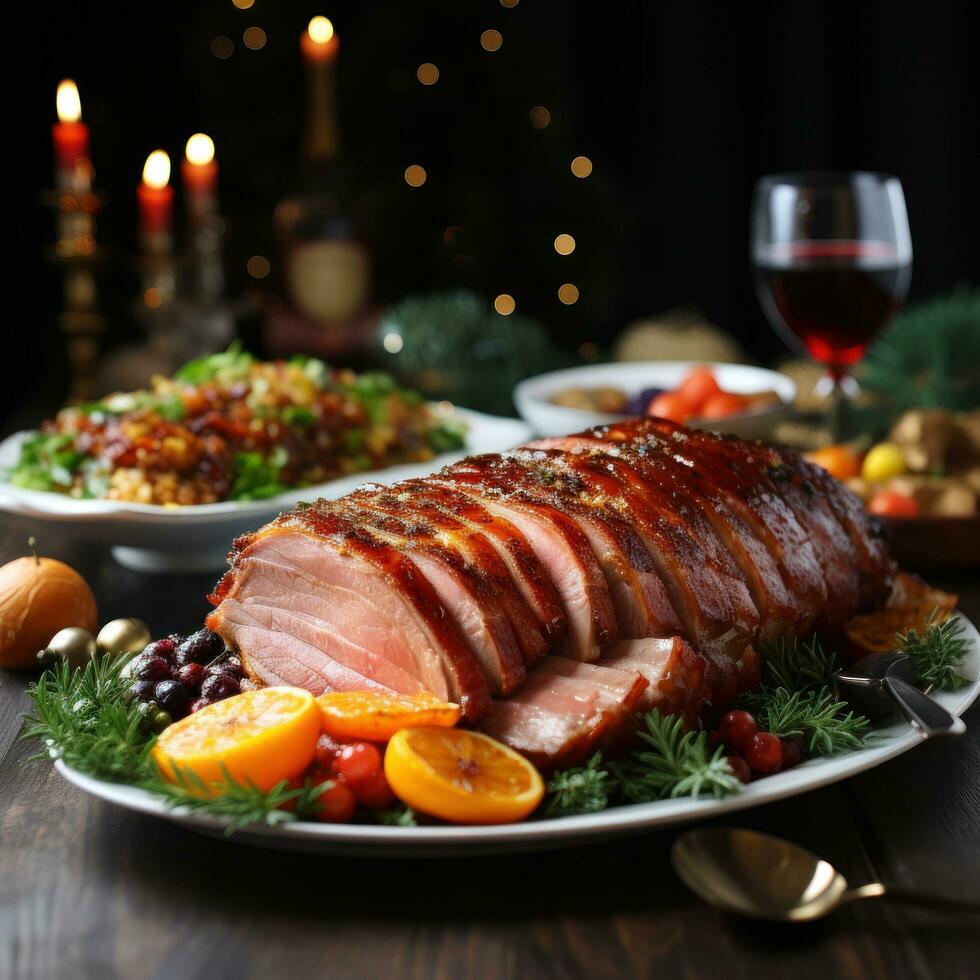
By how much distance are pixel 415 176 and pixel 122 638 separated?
140 inches

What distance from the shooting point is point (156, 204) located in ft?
15.8

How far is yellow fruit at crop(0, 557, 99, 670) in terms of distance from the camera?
2.51 meters

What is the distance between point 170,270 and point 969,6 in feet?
13.5

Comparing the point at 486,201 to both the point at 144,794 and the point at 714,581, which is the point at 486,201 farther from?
the point at 144,794

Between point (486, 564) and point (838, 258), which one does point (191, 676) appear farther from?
point (838, 258)

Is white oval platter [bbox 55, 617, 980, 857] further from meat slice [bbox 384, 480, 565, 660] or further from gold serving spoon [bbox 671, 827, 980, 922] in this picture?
meat slice [bbox 384, 480, 565, 660]

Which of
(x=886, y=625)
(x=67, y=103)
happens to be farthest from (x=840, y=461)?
(x=67, y=103)

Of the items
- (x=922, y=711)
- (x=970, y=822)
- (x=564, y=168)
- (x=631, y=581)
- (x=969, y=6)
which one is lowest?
(x=970, y=822)

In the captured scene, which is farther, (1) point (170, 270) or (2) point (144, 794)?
(1) point (170, 270)

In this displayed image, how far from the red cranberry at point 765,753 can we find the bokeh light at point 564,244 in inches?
151

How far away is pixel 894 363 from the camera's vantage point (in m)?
4.30

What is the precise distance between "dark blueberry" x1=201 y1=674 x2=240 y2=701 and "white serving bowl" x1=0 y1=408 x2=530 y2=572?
2.92 ft

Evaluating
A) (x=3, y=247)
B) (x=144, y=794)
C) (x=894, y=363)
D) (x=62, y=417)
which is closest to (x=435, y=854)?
(x=144, y=794)

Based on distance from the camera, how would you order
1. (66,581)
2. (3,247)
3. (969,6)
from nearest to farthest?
(66,581) < (3,247) < (969,6)
